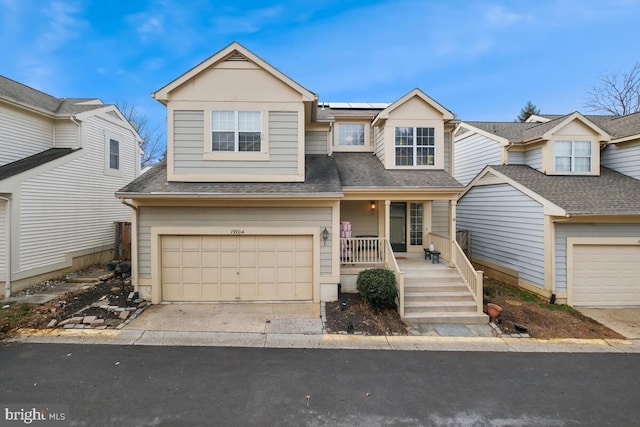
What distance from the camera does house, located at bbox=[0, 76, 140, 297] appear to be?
928cm

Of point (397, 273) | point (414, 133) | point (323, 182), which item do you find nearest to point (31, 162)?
point (323, 182)

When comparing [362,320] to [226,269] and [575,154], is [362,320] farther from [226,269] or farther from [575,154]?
[575,154]

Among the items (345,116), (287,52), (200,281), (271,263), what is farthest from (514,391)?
(287,52)

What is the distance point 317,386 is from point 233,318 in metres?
3.58

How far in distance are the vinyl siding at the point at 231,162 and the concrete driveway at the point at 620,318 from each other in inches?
376

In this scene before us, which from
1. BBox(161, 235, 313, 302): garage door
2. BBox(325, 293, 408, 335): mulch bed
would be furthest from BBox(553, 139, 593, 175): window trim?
BBox(161, 235, 313, 302): garage door

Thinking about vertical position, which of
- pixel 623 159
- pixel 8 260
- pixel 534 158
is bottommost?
pixel 8 260

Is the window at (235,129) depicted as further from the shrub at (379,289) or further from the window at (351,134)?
the shrub at (379,289)

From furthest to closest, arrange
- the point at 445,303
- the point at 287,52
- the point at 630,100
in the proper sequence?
1. the point at 287,52
2. the point at 630,100
3. the point at 445,303

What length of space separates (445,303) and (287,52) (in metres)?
23.2

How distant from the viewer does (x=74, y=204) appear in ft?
38.2

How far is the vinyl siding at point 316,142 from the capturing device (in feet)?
37.6

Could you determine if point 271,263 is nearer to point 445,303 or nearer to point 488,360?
point 445,303

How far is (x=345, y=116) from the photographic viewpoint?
40.0 feet
